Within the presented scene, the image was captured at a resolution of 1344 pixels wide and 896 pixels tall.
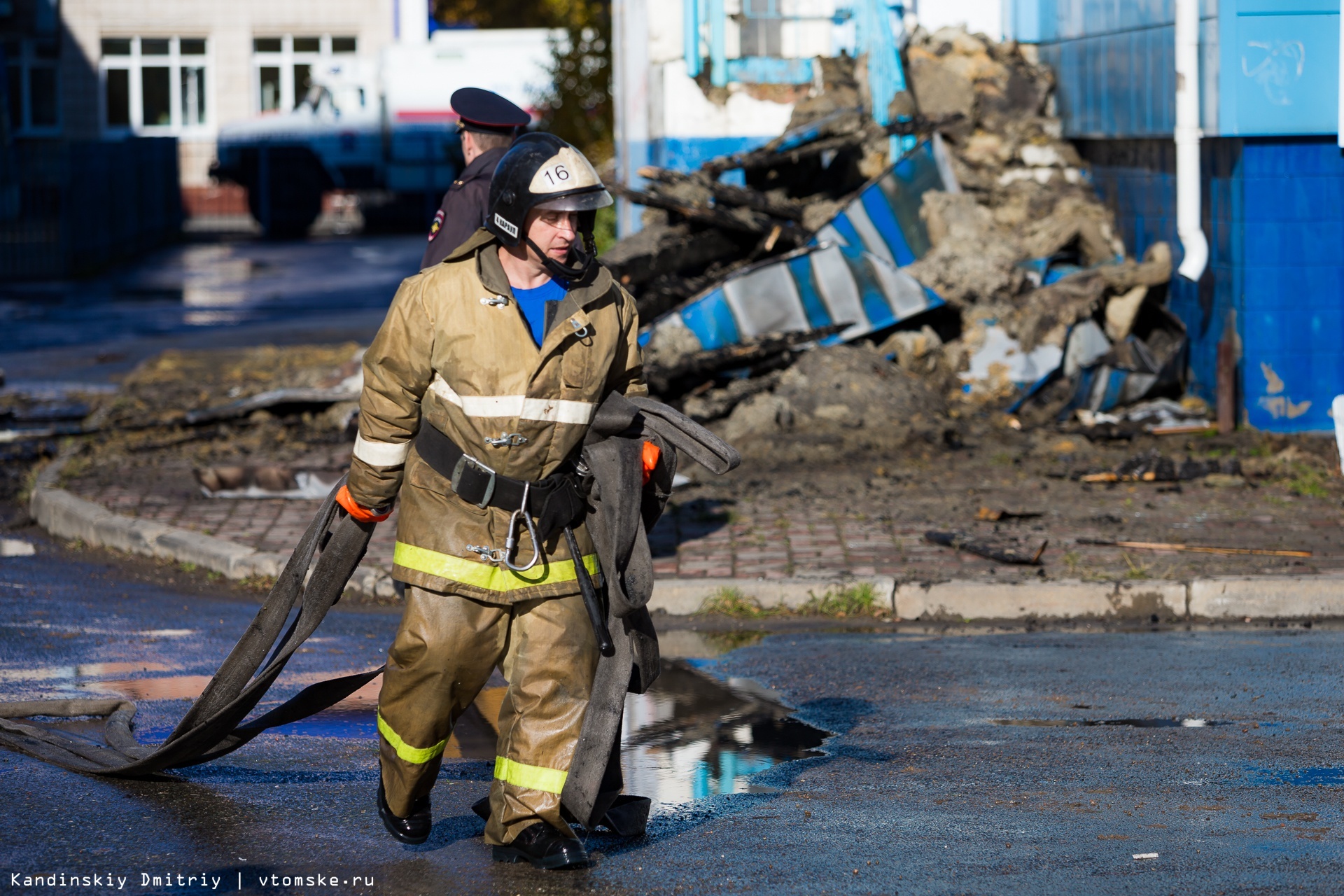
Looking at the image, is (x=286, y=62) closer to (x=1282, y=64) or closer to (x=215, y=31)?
(x=215, y=31)

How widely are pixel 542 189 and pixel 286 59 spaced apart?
124 ft

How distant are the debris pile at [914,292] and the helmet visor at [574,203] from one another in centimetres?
633

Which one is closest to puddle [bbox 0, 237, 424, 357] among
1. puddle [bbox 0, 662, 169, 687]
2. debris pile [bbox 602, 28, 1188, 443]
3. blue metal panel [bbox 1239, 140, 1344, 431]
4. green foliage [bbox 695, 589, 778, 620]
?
debris pile [bbox 602, 28, 1188, 443]

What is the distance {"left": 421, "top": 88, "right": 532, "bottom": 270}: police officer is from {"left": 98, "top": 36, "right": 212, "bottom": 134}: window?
35543mm

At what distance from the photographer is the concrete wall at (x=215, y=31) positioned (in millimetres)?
38906

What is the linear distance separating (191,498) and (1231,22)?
697 centimetres

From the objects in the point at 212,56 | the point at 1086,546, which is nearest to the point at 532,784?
the point at 1086,546

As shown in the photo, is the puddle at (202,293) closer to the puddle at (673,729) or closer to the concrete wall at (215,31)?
the concrete wall at (215,31)

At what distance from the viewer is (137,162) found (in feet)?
103

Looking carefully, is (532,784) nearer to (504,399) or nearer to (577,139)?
(504,399)

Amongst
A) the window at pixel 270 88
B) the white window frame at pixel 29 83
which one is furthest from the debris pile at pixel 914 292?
the white window frame at pixel 29 83

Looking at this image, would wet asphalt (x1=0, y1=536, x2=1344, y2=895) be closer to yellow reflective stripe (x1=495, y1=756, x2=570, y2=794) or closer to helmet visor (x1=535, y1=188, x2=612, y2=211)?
yellow reflective stripe (x1=495, y1=756, x2=570, y2=794)

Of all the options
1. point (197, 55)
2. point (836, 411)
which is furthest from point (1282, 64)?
point (197, 55)

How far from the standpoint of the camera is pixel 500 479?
13.7 ft
